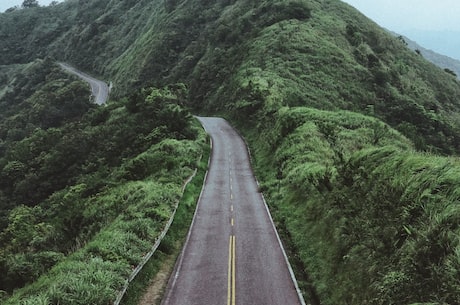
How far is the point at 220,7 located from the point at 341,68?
46998 mm

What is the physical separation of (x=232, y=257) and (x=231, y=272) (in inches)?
69.0

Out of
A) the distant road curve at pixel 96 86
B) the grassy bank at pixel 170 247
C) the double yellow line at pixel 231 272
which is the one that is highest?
the distant road curve at pixel 96 86

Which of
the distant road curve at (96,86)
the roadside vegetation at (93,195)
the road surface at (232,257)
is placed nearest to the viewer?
the roadside vegetation at (93,195)

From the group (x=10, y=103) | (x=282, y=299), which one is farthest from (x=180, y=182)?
(x=10, y=103)

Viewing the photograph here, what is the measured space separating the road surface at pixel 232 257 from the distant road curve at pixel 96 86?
63.5 meters

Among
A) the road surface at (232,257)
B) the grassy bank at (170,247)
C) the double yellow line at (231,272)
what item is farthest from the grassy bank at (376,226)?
the grassy bank at (170,247)

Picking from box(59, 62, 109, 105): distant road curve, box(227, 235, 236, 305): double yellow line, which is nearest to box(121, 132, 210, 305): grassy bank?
box(227, 235, 236, 305): double yellow line

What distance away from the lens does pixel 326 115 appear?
42156mm

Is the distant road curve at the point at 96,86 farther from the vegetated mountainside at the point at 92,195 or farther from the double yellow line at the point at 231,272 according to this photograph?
the double yellow line at the point at 231,272

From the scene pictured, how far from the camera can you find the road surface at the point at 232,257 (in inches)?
659

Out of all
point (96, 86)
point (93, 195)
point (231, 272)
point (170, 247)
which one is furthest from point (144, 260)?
point (96, 86)

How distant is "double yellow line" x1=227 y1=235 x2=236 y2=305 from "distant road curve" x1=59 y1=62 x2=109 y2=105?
70.7 meters

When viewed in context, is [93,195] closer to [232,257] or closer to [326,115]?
[232,257]

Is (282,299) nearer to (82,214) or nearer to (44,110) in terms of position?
(82,214)
